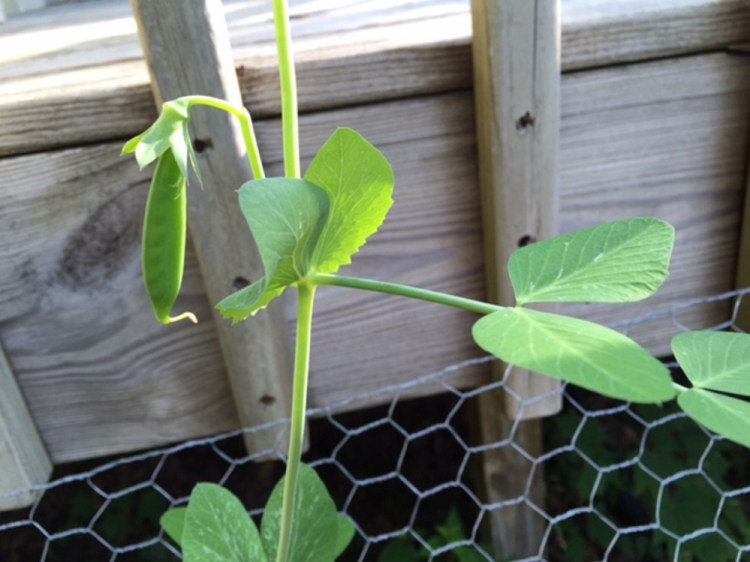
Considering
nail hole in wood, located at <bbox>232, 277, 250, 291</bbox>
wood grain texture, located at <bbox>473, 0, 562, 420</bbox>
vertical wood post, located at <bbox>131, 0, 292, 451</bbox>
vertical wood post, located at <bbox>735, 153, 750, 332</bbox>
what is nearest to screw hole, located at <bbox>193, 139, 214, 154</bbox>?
vertical wood post, located at <bbox>131, 0, 292, 451</bbox>

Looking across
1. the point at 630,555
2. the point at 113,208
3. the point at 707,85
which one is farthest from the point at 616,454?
the point at 113,208

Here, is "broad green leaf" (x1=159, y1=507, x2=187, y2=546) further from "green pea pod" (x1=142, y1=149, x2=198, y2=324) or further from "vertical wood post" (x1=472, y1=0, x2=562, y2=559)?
"vertical wood post" (x1=472, y1=0, x2=562, y2=559)

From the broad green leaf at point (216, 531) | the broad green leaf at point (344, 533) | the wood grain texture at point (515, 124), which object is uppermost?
the wood grain texture at point (515, 124)

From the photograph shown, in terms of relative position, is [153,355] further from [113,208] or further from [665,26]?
[665,26]

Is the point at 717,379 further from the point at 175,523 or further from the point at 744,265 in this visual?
the point at 744,265

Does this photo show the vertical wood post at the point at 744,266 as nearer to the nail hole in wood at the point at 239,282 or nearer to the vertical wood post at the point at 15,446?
the nail hole in wood at the point at 239,282

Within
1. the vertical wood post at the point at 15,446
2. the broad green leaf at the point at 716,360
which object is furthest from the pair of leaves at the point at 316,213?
the vertical wood post at the point at 15,446
